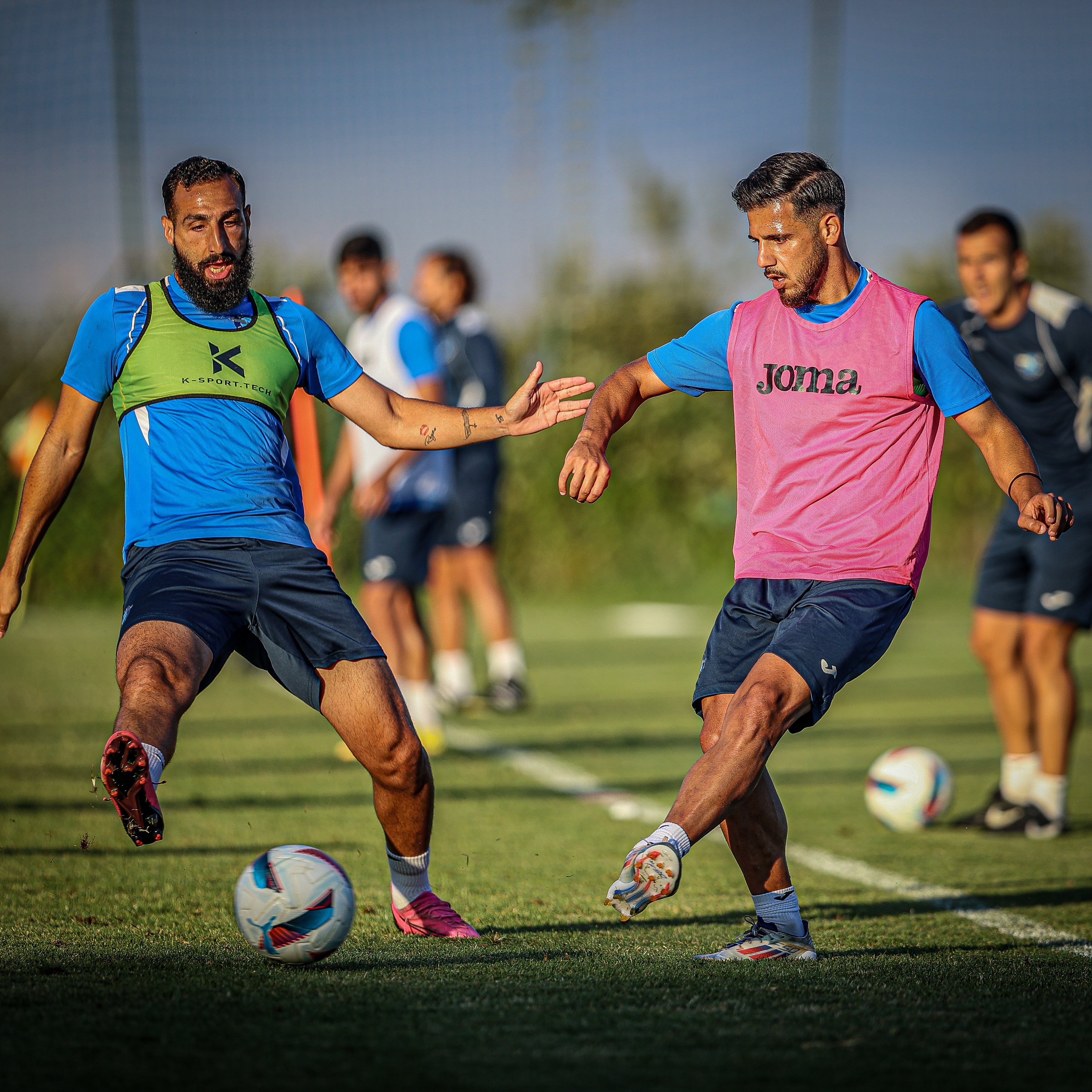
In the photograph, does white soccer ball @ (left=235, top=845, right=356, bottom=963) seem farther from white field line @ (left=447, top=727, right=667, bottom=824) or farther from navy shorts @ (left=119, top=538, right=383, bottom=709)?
white field line @ (left=447, top=727, right=667, bottom=824)

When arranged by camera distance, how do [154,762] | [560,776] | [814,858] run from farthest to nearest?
[560,776] → [814,858] → [154,762]

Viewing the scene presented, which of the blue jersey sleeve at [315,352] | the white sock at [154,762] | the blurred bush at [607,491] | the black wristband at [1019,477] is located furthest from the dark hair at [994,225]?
the blurred bush at [607,491]

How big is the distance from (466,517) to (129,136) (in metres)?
12.0

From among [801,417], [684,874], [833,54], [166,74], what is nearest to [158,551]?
[801,417]

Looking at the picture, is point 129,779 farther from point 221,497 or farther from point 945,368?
point 945,368

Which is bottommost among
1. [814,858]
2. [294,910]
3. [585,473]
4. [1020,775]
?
[814,858]

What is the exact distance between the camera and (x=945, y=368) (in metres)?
4.04

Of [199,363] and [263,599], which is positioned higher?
[199,363]

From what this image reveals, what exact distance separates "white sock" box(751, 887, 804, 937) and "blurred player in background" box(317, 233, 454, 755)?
4.29 meters

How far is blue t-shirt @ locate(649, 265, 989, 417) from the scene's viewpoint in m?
4.05

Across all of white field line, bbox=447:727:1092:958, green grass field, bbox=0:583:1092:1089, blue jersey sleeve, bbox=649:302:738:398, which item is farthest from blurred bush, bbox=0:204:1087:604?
blue jersey sleeve, bbox=649:302:738:398

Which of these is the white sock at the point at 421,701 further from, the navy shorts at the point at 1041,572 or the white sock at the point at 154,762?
the white sock at the point at 154,762

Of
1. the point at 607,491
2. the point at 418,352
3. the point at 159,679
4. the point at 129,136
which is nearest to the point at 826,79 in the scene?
the point at 607,491

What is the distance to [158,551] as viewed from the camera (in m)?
4.15
